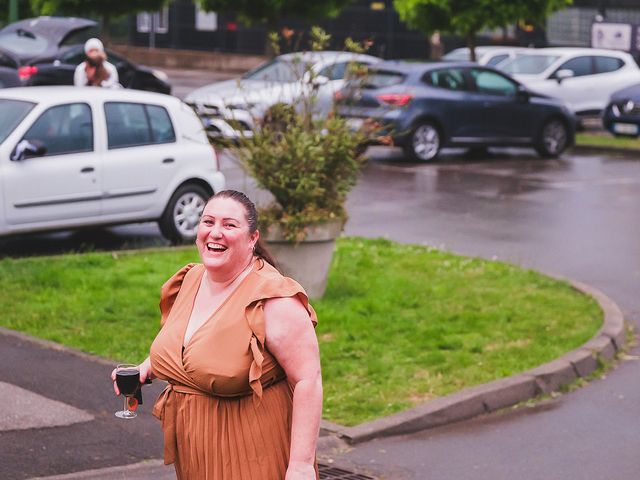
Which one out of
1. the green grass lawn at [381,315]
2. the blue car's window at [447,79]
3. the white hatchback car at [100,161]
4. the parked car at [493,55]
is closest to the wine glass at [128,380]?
the green grass lawn at [381,315]

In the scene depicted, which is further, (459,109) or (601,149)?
(601,149)

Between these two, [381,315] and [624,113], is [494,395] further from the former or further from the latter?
[624,113]

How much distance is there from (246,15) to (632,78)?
15627mm

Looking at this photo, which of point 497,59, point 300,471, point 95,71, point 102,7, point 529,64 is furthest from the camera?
point 102,7

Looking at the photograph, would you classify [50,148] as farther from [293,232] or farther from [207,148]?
[293,232]

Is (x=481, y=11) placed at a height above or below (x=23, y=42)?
above

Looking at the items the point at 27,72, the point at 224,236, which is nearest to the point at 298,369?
the point at 224,236

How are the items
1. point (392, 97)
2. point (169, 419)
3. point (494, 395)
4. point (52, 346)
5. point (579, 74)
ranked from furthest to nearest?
1. point (579, 74)
2. point (392, 97)
3. point (52, 346)
4. point (494, 395)
5. point (169, 419)

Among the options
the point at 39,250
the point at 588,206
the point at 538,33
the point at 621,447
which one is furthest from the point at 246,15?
the point at 621,447

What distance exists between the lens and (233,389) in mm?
4488

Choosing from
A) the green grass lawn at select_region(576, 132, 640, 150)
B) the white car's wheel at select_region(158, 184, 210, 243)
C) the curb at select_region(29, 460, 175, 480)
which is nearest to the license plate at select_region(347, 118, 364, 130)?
the white car's wheel at select_region(158, 184, 210, 243)

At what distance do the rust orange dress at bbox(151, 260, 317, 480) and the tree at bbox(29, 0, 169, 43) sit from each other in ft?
108

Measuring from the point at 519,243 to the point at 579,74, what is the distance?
15191mm

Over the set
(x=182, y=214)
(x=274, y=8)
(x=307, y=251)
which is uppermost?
(x=274, y=8)
